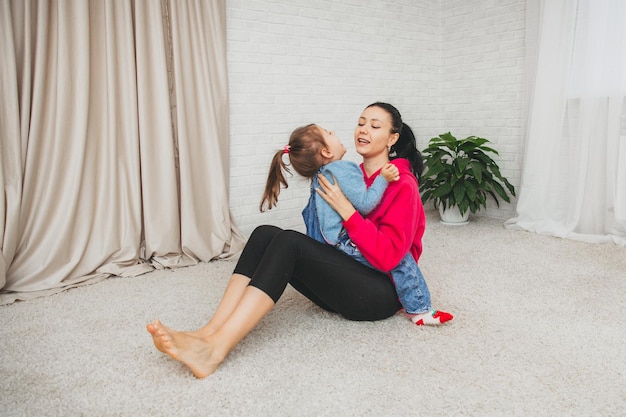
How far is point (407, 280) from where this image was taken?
175 centimetres

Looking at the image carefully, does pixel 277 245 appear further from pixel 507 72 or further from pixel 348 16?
pixel 507 72

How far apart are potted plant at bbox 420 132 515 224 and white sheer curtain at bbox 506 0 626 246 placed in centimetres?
23

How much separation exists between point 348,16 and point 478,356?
2.66 m

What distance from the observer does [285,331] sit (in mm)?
1820

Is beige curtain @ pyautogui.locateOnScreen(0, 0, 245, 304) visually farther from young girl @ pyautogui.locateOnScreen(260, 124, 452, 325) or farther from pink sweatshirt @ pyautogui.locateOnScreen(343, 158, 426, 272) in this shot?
pink sweatshirt @ pyautogui.locateOnScreen(343, 158, 426, 272)

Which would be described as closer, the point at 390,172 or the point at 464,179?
the point at 390,172

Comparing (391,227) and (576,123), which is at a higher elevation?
(576,123)

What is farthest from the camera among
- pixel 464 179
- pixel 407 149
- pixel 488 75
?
pixel 488 75

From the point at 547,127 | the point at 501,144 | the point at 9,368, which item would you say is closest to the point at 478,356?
the point at 9,368

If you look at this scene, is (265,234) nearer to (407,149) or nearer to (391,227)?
(391,227)

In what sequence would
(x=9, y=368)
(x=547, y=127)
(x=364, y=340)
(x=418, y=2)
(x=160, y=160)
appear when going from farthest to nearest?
(x=418, y=2), (x=547, y=127), (x=160, y=160), (x=364, y=340), (x=9, y=368)

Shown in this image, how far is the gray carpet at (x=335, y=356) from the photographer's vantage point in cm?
136

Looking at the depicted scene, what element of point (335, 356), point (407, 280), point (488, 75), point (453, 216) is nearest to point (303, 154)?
point (407, 280)

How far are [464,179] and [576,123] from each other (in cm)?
79
